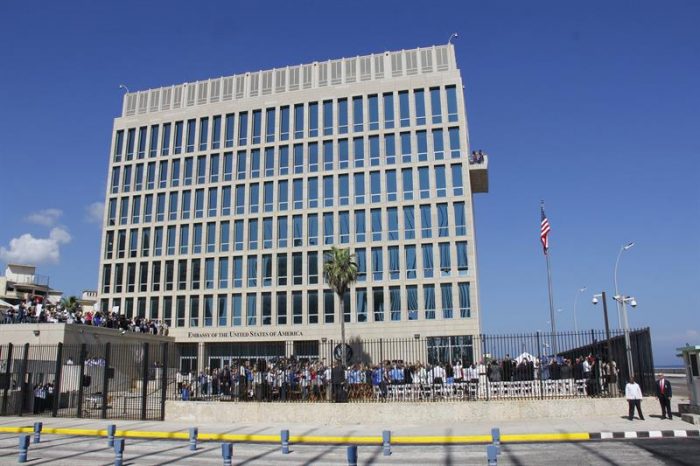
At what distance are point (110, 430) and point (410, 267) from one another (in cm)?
3610

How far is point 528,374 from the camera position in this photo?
21625 mm

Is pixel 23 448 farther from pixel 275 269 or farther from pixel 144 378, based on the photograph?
pixel 275 269

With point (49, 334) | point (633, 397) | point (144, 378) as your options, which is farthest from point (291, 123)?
point (633, 397)

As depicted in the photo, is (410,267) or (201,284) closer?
(410,267)

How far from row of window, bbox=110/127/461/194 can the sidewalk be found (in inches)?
1399

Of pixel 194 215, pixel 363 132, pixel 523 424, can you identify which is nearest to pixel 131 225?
pixel 194 215

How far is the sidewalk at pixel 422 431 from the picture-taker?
17062 mm

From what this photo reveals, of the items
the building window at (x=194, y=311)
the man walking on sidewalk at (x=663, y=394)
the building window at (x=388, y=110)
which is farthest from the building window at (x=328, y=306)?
the man walking on sidewalk at (x=663, y=394)

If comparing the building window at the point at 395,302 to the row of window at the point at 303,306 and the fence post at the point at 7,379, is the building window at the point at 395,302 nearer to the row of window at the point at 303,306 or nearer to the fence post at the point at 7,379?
the row of window at the point at 303,306

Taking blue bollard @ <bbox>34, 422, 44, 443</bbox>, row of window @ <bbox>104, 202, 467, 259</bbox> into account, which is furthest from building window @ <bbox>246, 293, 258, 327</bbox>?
blue bollard @ <bbox>34, 422, 44, 443</bbox>

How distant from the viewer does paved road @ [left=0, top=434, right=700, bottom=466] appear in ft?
44.8

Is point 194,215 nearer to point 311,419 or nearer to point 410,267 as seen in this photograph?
point 410,267

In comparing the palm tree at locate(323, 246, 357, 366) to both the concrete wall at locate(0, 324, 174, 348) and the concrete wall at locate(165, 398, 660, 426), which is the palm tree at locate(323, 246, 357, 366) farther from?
the concrete wall at locate(165, 398, 660, 426)

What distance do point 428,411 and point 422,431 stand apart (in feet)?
6.32
